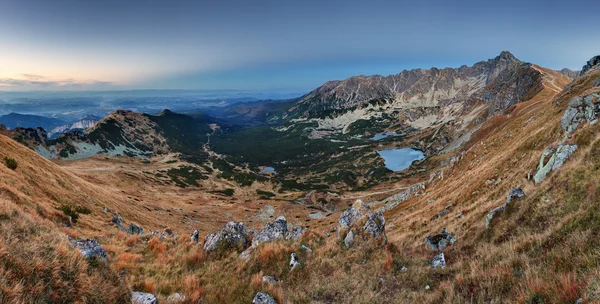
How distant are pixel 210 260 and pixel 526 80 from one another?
241 m

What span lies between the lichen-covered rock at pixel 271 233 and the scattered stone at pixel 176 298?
622cm

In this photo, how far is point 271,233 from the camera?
1712cm

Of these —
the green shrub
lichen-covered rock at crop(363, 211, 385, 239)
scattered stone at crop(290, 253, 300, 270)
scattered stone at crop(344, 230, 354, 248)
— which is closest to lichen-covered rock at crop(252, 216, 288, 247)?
scattered stone at crop(290, 253, 300, 270)

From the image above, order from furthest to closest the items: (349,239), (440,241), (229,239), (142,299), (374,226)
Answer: (229,239) → (440,241) → (374,226) → (349,239) → (142,299)

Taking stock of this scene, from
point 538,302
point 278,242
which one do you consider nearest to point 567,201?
point 538,302

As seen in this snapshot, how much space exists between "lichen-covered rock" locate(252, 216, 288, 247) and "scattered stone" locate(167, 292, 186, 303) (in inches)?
245

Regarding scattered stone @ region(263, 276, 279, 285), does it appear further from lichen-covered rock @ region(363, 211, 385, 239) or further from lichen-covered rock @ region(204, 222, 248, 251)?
lichen-covered rock @ region(363, 211, 385, 239)

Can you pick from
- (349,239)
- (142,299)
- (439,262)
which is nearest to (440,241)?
(439,262)

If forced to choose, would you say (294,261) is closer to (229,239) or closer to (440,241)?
(229,239)

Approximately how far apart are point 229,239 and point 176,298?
23.3ft

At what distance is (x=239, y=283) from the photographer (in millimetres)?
10859

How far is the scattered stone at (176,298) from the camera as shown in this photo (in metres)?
8.65

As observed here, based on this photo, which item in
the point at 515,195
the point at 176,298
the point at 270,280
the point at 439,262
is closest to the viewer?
the point at 176,298

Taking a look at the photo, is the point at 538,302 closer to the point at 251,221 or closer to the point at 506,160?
the point at 506,160
